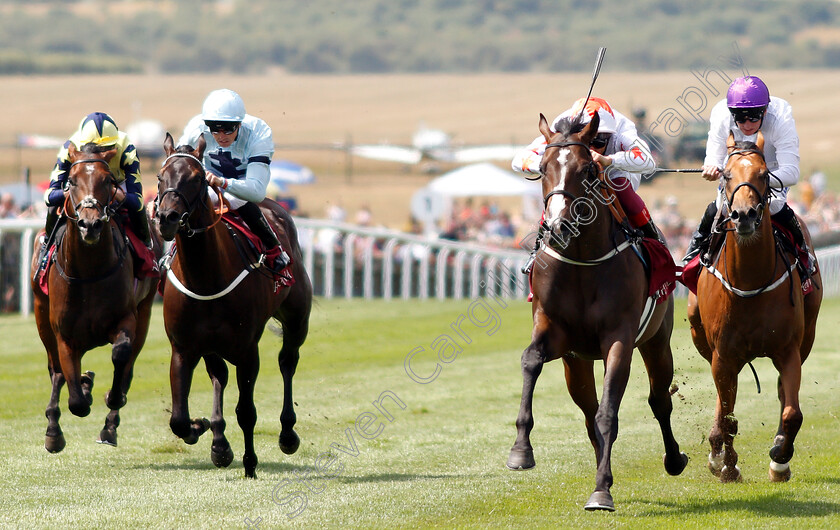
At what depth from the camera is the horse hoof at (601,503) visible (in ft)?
18.2

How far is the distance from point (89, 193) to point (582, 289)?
2882mm

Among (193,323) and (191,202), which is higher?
(191,202)

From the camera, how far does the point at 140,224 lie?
8.01m

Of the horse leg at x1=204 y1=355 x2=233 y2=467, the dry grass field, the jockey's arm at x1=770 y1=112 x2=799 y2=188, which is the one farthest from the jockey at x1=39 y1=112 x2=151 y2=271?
the dry grass field

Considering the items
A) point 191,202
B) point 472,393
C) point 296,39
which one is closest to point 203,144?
point 191,202

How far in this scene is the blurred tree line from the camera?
3002 inches

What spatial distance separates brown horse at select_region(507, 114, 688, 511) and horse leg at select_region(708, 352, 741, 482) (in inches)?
30.9

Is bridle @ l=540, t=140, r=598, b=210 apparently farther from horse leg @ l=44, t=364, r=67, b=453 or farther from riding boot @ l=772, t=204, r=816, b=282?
horse leg @ l=44, t=364, r=67, b=453

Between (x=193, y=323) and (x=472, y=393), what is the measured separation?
4.37 m

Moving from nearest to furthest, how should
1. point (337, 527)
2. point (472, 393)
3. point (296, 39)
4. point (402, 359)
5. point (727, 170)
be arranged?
point (337, 527), point (727, 170), point (472, 393), point (402, 359), point (296, 39)

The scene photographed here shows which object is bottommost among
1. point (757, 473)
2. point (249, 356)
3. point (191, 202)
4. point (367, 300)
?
point (367, 300)

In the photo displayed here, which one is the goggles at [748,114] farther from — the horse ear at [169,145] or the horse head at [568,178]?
the horse ear at [169,145]

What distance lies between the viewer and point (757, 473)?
716 cm

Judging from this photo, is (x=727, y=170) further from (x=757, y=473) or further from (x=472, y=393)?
(x=472, y=393)
